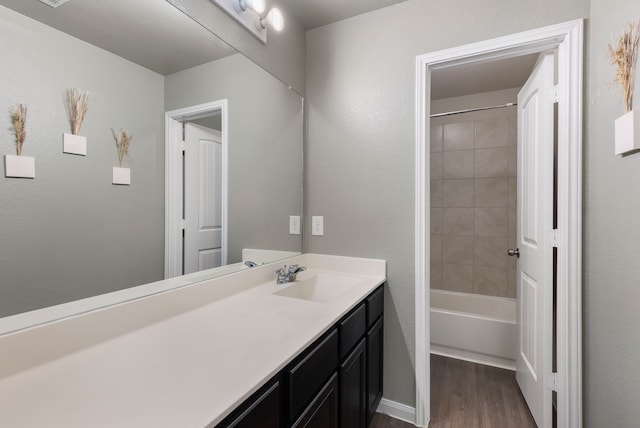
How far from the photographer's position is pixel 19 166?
0.78 m

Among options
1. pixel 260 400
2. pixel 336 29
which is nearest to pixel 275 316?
pixel 260 400

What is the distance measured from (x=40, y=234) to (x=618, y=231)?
76.9 inches

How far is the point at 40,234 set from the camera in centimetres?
84

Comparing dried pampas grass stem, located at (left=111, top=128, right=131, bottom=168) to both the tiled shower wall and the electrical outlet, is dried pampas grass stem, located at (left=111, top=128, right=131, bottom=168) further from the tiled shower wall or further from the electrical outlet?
the tiled shower wall

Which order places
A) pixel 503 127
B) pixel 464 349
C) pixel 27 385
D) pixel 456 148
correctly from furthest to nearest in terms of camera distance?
pixel 456 148 < pixel 503 127 < pixel 464 349 < pixel 27 385

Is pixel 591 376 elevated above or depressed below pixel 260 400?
below

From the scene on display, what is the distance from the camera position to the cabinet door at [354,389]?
1.23 metres

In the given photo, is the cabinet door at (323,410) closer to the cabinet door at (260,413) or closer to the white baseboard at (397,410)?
the cabinet door at (260,413)

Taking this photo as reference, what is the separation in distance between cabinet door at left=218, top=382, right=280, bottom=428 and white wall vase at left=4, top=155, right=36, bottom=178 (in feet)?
2.65

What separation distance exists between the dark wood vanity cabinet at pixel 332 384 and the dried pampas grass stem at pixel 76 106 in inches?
35.9

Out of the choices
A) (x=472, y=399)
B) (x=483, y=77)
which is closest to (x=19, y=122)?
(x=472, y=399)

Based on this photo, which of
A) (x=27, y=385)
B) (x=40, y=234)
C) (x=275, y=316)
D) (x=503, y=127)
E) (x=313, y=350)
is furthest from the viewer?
(x=503, y=127)

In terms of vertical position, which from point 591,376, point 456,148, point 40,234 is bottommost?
point 591,376

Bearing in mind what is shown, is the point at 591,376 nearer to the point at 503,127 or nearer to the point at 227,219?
the point at 227,219
